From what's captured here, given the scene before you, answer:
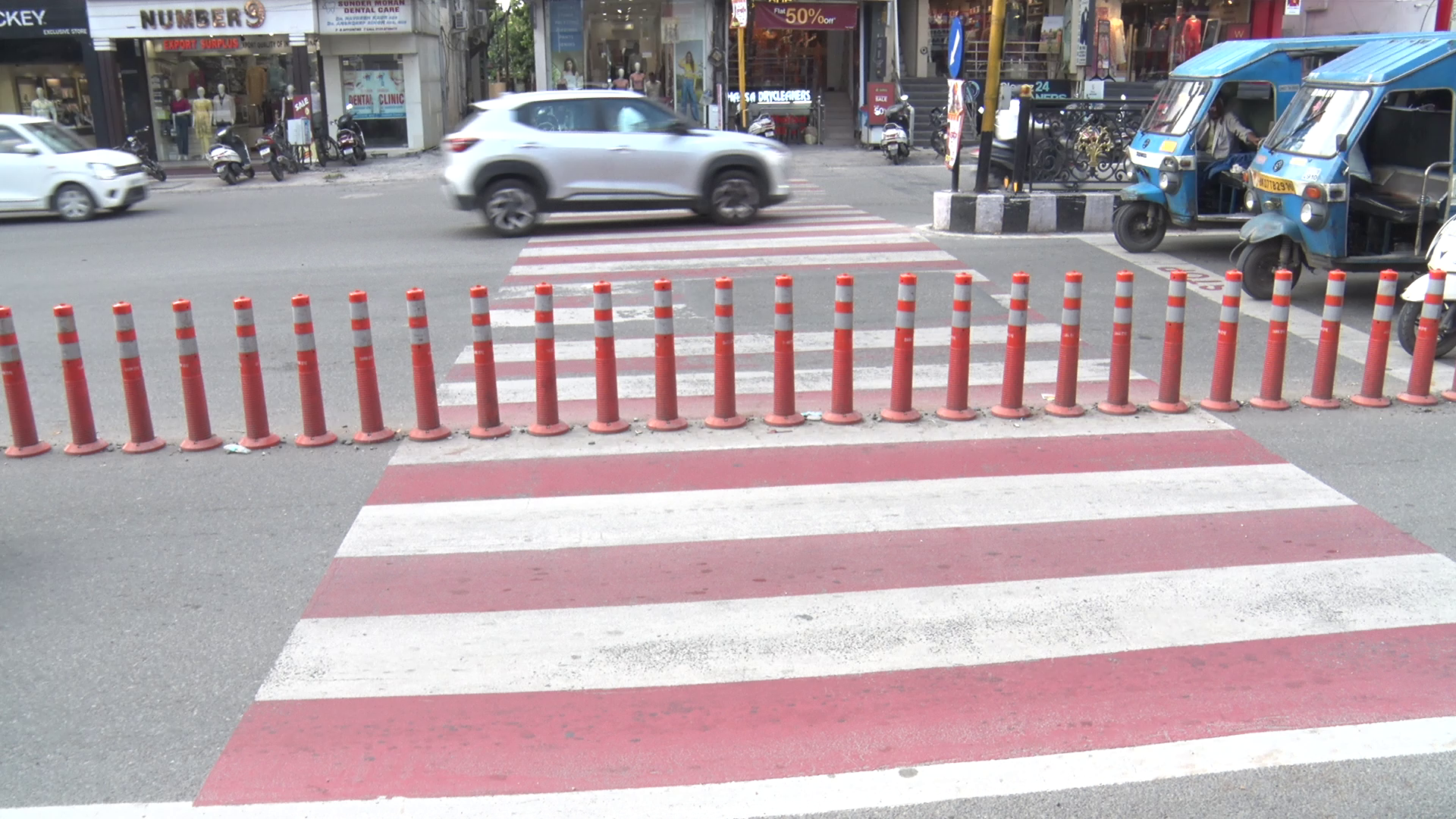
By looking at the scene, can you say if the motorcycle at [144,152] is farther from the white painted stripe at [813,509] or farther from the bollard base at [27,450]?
the white painted stripe at [813,509]

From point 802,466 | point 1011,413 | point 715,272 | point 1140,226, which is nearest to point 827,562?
point 802,466

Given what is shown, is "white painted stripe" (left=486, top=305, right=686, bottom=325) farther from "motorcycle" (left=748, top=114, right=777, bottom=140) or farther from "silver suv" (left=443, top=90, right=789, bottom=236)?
"motorcycle" (left=748, top=114, right=777, bottom=140)

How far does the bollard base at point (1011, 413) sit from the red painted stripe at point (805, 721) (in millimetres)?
3102

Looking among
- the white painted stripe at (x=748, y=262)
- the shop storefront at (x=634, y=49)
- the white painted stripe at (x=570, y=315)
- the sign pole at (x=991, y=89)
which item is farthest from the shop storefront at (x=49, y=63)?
the sign pole at (x=991, y=89)

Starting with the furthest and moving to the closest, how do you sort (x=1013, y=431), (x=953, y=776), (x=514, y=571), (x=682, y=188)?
(x=682, y=188)
(x=1013, y=431)
(x=514, y=571)
(x=953, y=776)

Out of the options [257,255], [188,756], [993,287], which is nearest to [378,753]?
[188,756]

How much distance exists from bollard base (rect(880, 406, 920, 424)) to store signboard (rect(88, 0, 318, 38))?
25.3m

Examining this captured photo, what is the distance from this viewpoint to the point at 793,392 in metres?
7.64

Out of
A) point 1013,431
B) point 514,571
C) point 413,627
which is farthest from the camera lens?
point 1013,431

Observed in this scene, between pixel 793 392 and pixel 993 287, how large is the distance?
505 centimetres

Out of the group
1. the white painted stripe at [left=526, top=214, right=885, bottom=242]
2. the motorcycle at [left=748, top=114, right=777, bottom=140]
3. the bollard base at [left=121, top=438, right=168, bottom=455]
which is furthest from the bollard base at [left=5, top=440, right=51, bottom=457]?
the motorcycle at [left=748, top=114, right=777, bottom=140]

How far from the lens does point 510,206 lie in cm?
1565

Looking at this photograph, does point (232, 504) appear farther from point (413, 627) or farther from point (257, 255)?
point (257, 255)

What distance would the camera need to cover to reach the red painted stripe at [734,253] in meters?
13.9
